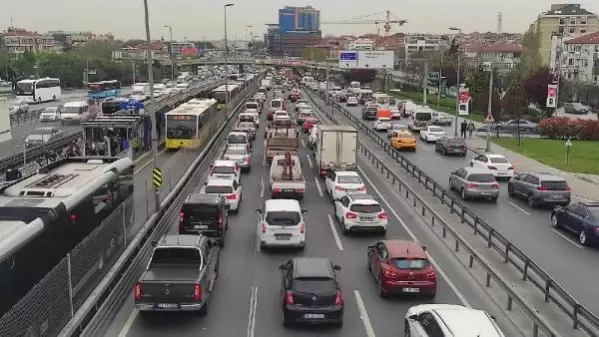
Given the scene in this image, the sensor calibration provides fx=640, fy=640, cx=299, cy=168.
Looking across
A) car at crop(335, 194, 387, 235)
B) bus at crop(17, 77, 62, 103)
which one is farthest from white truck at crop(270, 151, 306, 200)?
bus at crop(17, 77, 62, 103)

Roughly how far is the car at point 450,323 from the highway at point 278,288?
5.94 feet

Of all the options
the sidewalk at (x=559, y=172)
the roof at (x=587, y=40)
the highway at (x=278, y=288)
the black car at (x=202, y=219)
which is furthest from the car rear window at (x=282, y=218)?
the roof at (x=587, y=40)

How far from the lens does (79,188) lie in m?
15.7

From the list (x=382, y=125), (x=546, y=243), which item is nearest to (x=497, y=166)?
(x=546, y=243)

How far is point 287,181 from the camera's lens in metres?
28.6

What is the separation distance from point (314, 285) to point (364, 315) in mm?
1953

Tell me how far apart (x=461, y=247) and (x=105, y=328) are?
1184 centimetres

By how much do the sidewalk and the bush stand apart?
704cm

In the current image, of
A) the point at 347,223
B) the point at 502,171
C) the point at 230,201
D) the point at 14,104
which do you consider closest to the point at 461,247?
the point at 347,223

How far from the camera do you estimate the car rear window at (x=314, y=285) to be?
1393 cm

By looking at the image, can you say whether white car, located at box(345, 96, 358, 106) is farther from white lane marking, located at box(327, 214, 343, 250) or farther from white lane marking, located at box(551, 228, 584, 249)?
white lane marking, located at box(551, 228, 584, 249)

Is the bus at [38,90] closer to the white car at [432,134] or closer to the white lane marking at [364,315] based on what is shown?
the white car at [432,134]

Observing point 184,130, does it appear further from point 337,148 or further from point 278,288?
point 278,288

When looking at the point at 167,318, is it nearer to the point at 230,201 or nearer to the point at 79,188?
the point at 79,188
